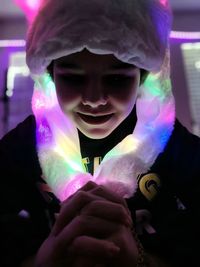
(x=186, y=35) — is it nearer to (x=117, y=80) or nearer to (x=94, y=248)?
(x=117, y=80)

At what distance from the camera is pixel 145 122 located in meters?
0.75

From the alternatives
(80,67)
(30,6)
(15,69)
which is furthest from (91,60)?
(15,69)

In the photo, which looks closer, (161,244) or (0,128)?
(161,244)

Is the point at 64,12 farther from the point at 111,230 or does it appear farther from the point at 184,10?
the point at 184,10

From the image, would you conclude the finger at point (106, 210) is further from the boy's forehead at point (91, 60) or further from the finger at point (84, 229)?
the boy's forehead at point (91, 60)

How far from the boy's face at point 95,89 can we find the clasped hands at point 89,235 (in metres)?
0.13

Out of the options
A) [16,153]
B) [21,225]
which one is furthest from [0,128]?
[21,225]

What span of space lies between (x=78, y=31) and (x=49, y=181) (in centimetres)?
24

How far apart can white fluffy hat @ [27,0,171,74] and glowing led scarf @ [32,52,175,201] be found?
0.09 meters

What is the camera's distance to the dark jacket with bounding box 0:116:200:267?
63 cm

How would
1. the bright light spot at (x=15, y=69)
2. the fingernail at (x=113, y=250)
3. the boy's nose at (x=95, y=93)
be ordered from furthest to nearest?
the bright light spot at (x=15, y=69) < the boy's nose at (x=95, y=93) < the fingernail at (x=113, y=250)

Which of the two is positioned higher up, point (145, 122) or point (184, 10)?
→ point (184, 10)

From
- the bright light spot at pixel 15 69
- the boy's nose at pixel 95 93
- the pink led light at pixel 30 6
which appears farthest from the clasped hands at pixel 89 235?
the bright light spot at pixel 15 69

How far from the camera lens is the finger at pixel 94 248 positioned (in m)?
0.51
